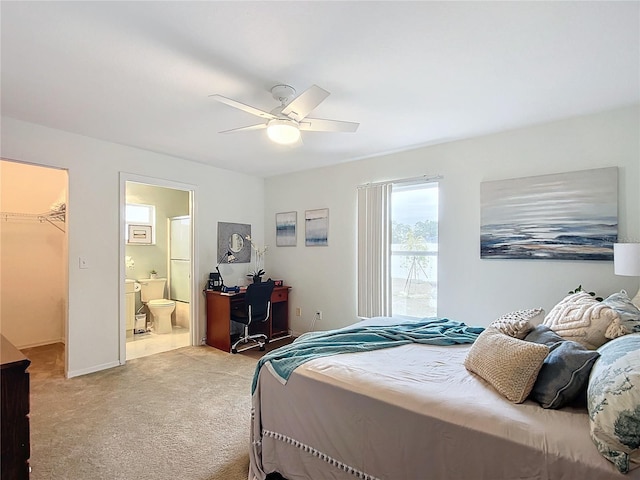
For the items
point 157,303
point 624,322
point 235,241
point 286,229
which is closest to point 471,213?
point 624,322

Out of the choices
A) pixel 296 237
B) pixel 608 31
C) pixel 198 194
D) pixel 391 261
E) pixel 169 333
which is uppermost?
pixel 608 31

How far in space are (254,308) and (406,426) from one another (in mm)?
2992

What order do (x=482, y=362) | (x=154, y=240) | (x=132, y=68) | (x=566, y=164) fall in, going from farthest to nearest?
1. (x=154, y=240)
2. (x=566, y=164)
3. (x=132, y=68)
4. (x=482, y=362)

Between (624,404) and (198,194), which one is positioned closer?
(624,404)

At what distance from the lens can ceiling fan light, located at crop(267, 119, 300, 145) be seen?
2.35 m

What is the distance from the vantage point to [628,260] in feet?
7.59

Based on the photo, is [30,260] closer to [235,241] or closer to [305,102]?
[235,241]

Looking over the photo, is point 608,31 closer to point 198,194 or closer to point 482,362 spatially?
point 482,362

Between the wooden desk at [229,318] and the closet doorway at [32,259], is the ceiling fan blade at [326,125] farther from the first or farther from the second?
the closet doorway at [32,259]

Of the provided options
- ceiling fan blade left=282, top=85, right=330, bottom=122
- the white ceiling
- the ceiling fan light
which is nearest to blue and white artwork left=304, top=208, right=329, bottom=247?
the white ceiling

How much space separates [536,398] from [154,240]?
18.7 feet

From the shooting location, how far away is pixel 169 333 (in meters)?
5.27

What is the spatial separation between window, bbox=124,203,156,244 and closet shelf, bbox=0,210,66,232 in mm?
937

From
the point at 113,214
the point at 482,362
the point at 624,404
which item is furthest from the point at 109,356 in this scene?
the point at 624,404
